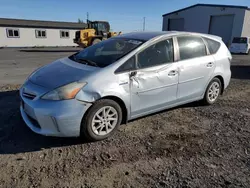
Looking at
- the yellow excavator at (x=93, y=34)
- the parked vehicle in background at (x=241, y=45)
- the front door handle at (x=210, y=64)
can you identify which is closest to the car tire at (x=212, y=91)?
the front door handle at (x=210, y=64)

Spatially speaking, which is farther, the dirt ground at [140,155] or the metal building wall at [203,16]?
the metal building wall at [203,16]

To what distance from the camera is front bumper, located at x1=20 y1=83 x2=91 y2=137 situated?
2.98m

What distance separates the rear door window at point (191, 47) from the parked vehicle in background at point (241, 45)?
58.8 ft

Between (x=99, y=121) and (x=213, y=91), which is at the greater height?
(x=213, y=91)

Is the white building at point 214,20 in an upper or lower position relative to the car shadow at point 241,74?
upper

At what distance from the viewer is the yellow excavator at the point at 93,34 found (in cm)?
2064

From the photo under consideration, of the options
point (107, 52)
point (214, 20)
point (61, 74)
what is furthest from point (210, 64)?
point (214, 20)

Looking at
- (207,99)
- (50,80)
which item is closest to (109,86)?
(50,80)

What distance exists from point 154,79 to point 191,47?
1.24 m

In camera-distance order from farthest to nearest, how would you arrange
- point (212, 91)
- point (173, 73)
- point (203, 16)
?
point (203, 16) → point (212, 91) → point (173, 73)

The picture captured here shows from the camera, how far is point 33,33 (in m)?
28.7

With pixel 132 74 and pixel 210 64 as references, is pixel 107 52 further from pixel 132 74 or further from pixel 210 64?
pixel 210 64

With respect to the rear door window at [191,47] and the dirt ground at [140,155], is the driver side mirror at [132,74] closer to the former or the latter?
the dirt ground at [140,155]

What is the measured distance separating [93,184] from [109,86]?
1.37 metres
